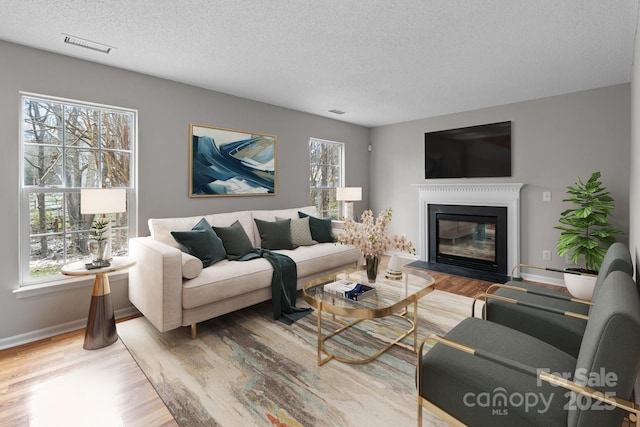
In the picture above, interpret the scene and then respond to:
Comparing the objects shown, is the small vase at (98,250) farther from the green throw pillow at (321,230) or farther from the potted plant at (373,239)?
the green throw pillow at (321,230)

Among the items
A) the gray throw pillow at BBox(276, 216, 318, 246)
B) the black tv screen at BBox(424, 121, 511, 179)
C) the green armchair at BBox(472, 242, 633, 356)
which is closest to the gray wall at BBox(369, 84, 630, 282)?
the black tv screen at BBox(424, 121, 511, 179)

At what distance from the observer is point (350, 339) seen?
2.64 m

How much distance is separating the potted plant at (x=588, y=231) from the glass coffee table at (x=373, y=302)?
2003 millimetres

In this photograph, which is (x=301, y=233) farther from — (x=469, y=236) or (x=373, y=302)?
(x=469, y=236)

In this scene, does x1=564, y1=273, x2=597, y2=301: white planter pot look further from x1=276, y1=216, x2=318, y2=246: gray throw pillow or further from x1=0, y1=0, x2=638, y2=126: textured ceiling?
x1=276, y1=216, x2=318, y2=246: gray throw pillow

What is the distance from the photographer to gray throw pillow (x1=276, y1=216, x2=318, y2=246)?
4.04m

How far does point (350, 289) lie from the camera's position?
2.43m

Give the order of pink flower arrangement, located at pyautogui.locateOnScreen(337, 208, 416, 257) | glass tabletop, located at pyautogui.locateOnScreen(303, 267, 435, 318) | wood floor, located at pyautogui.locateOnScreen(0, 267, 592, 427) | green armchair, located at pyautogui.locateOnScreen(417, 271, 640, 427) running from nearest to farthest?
green armchair, located at pyautogui.locateOnScreen(417, 271, 640, 427)
wood floor, located at pyautogui.locateOnScreen(0, 267, 592, 427)
glass tabletop, located at pyautogui.locateOnScreen(303, 267, 435, 318)
pink flower arrangement, located at pyautogui.locateOnScreen(337, 208, 416, 257)

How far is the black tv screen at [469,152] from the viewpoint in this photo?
4609 millimetres

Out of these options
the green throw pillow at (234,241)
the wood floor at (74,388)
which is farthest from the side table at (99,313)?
the green throw pillow at (234,241)

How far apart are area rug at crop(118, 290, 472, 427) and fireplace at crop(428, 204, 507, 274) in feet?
6.84

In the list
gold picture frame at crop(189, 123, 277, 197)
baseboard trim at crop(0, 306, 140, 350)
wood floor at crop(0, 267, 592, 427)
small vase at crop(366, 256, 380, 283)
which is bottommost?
wood floor at crop(0, 267, 592, 427)

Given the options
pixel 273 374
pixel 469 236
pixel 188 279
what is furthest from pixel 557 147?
pixel 188 279

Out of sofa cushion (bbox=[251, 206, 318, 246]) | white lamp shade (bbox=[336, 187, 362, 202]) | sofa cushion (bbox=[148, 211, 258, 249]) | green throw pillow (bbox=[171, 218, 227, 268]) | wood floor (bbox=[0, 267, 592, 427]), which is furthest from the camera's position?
white lamp shade (bbox=[336, 187, 362, 202])
